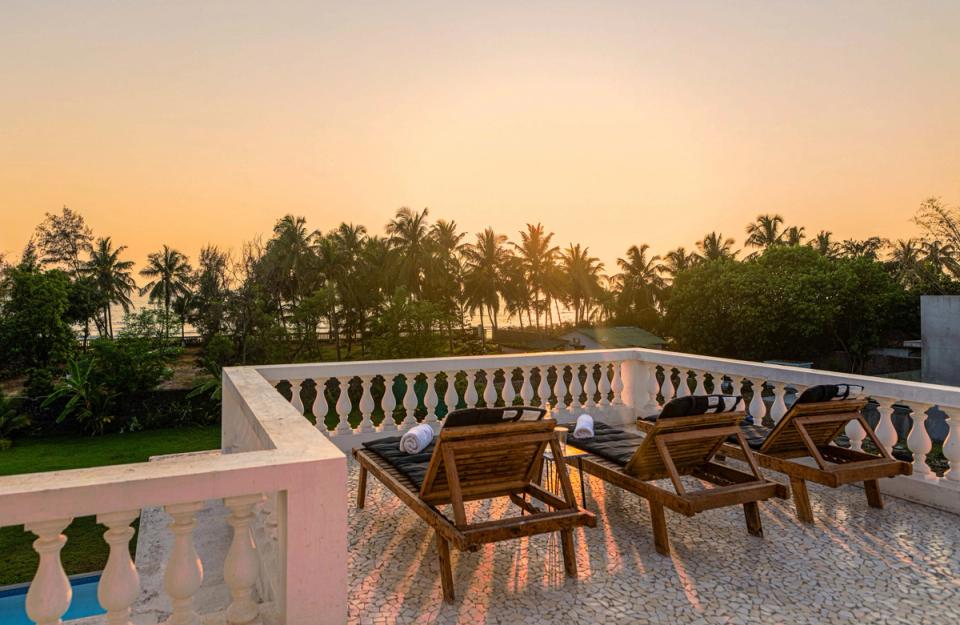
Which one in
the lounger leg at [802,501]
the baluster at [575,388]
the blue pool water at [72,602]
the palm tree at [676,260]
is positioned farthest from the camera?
the palm tree at [676,260]

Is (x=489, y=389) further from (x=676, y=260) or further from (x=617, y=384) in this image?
(x=676, y=260)

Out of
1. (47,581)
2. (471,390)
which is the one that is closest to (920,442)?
(471,390)

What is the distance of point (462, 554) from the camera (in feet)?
11.4

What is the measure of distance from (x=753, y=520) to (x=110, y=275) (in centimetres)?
5672

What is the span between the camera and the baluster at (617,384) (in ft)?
23.9

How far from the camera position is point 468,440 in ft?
10.2

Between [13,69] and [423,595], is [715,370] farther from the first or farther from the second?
[13,69]

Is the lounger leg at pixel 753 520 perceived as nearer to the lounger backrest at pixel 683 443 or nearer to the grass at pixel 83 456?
the lounger backrest at pixel 683 443

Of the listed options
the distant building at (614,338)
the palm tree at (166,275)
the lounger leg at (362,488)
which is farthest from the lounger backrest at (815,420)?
the palm tree at (166,275)

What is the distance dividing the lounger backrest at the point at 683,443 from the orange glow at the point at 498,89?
308 inches

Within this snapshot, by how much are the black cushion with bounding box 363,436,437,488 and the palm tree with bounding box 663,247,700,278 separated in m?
53.2

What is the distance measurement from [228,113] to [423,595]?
12.9 m

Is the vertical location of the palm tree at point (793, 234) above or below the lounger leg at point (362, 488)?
above

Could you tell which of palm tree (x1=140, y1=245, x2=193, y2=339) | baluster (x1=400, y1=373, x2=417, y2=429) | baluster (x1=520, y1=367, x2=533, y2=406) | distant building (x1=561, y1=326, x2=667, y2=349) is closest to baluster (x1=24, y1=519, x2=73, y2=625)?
baluster (x1=400, y1=373, x2=417, y2=429)
